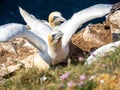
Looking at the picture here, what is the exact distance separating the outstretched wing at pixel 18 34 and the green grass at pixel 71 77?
1.08m

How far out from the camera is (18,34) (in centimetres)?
988

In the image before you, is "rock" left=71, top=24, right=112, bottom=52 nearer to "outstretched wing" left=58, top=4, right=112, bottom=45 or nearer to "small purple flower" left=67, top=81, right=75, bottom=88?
"outstretched wing" left=58, top=4, right=112, bottom=45

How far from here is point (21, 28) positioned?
395 inches

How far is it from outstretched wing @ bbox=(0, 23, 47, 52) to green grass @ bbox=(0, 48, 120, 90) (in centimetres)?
108

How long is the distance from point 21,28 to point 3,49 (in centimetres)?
148

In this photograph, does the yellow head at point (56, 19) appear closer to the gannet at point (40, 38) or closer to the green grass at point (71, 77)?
the gannet at point (40, 38)

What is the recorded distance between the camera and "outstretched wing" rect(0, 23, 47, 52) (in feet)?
31.2

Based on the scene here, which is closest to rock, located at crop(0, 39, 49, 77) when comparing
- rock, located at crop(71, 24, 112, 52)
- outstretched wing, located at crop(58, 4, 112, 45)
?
outstretched wing, located at crop(58, 4, 112, 45)

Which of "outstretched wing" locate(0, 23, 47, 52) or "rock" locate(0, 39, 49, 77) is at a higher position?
"outstretched wing" locate(0, 23, 47, 52)

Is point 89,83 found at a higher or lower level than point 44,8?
lower

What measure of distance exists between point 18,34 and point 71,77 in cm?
375

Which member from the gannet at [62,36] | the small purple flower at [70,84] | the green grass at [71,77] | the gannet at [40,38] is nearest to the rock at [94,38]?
the gannet at [62,36]

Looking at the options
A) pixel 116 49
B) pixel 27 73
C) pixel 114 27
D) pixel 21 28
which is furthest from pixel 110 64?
pixel 114 27

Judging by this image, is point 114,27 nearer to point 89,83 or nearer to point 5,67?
point 5,67
